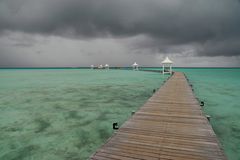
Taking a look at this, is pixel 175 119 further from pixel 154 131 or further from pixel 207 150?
pixel 207 150

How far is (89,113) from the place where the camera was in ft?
38.8

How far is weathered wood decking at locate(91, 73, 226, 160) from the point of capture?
4.35 m

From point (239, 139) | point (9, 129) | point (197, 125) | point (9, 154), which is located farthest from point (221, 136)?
point (9, 129)

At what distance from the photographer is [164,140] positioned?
518cm

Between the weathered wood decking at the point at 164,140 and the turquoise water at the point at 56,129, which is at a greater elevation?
the weathered wood decking at the point at 164,140

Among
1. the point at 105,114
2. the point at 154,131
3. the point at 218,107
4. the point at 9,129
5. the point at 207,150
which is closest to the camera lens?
the point at 207,150

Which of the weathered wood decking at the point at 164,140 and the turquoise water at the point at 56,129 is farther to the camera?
the turquoise water at the point at 56,129

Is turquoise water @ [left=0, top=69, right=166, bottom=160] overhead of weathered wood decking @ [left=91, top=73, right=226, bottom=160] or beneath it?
beneath

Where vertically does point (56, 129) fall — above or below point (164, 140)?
below

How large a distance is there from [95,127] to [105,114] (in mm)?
2396

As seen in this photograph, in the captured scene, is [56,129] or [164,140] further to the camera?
[56,129]

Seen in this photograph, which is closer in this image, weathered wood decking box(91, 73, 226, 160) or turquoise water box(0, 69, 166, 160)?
weathered wood decking box(91, 73, 226, 160)

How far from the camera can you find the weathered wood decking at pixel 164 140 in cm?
435

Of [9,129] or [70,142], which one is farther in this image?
[9,129]
